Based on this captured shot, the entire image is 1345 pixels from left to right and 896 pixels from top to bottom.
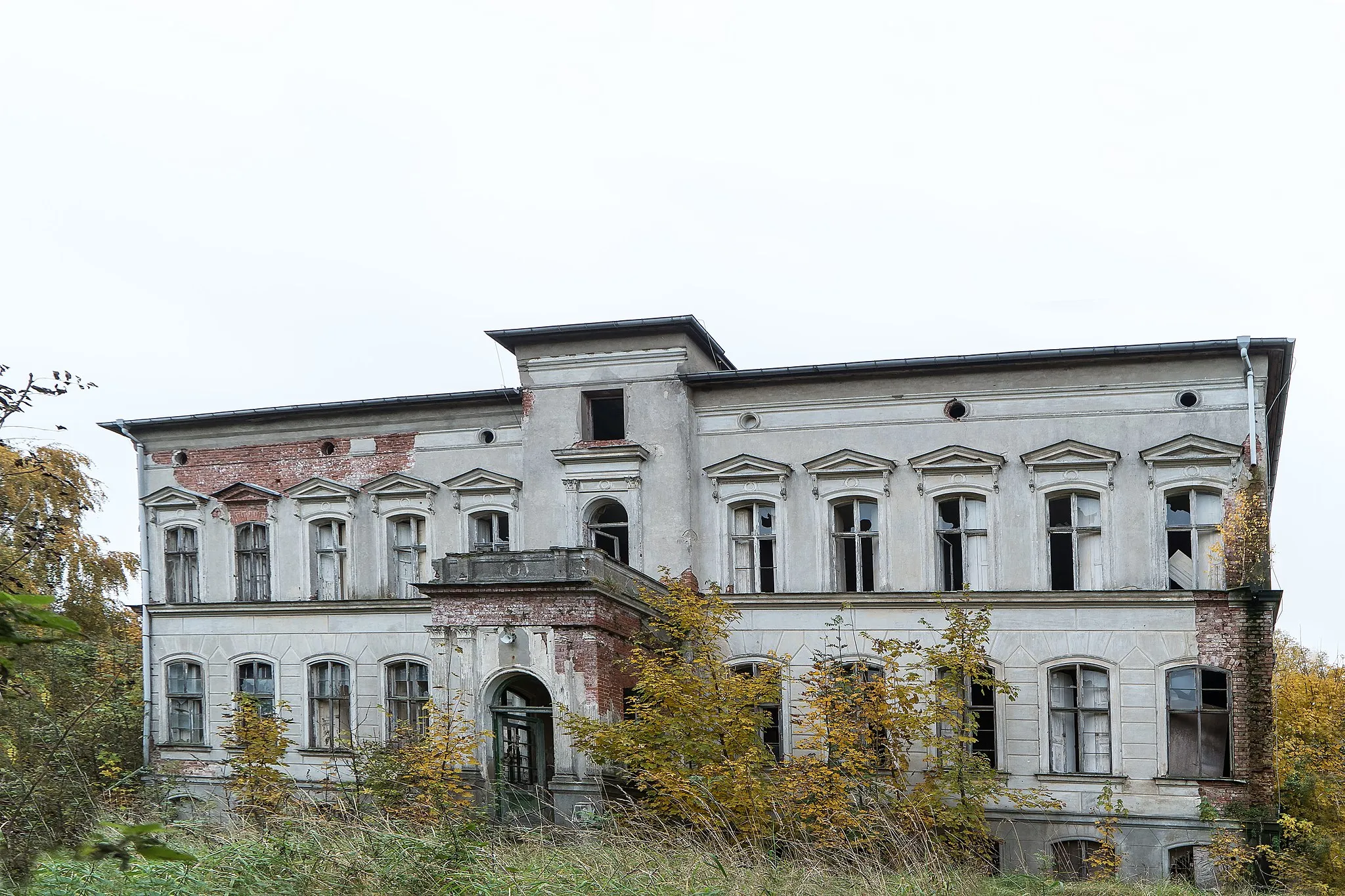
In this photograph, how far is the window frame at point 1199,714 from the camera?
2198 cm

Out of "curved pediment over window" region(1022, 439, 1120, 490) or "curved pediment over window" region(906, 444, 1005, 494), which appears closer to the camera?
"curved pediment over window" region(1022, 439, 1120, 490)

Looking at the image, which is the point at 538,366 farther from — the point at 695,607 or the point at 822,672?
the point at 822,672

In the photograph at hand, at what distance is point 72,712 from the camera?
14.0 metres

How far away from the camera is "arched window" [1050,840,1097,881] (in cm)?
2197

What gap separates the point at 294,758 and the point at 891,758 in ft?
41.3

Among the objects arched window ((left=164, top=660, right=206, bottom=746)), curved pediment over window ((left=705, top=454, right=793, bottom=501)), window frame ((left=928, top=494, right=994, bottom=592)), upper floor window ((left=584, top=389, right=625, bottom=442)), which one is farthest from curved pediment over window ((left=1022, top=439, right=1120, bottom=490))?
arched window ((left=164, top=660, right=206, bottom=746))

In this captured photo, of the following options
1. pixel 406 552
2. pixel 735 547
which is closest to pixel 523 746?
pixel 406 552

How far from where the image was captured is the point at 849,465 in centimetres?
2428

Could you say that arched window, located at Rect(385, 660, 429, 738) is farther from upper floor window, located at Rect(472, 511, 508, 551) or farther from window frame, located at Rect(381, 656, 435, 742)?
upper floor window, located at Rect(472, 511, 508, 551)

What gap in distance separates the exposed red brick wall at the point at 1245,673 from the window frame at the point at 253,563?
60.5ft

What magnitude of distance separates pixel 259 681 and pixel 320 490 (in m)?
4.25

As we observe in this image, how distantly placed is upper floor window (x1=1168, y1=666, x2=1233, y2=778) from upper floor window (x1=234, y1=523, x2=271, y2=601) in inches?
711

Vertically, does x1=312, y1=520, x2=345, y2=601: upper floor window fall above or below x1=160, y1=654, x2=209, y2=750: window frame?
above

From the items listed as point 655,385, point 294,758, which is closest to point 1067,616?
point 655,385
